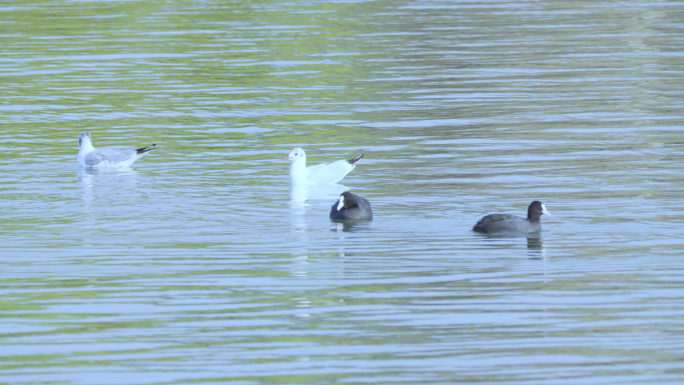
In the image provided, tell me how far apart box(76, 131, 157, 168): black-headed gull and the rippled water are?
0.27 m

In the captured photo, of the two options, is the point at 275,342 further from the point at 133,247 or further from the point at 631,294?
the point at 133,247

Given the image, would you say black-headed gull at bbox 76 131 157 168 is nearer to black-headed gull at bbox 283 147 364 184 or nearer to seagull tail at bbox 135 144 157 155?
seagull tail at bbox 135 144 157 155

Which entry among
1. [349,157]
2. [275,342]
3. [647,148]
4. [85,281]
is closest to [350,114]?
[349,157]

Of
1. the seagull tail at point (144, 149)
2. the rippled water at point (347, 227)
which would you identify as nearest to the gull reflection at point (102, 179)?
the rippled water at point (347, 227)

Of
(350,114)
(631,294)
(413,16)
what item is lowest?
(631,294)

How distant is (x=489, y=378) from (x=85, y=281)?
16.2ft

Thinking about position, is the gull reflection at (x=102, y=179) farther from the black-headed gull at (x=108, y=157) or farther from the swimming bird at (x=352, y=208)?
the swimming bird at (x=352, y=208)

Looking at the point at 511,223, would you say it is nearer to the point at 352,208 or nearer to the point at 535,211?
the point at 535,211

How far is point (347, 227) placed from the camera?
621 inches

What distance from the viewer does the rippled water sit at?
1030 centimetres

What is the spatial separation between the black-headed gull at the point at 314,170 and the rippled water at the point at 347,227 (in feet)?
0.74

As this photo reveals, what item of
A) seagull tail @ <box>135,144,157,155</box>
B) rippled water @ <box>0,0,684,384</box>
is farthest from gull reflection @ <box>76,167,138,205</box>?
seagull tail @ <box>135,144,157,155</box>

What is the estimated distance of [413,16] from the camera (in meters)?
44.5

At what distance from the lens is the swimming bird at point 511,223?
1496 cm
